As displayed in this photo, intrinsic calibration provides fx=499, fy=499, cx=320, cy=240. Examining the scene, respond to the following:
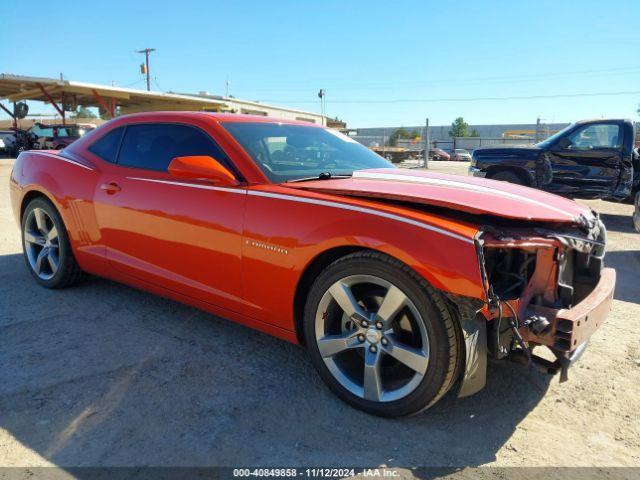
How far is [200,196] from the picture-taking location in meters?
3.05

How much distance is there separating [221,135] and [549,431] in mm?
2456

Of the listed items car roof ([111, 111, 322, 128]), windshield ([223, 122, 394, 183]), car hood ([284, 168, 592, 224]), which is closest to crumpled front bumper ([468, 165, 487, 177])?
windshield ([223, 122, 394, 183])

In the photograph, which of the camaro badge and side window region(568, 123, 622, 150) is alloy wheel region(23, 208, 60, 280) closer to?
the camaro badge

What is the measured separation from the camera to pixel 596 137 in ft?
27.9

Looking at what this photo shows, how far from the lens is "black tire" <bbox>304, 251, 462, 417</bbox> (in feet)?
7.20

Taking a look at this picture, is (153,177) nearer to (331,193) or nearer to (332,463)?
(331,193)

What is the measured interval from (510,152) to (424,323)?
25.7ft

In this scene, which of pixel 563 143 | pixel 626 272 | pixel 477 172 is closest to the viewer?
pixel 626 272

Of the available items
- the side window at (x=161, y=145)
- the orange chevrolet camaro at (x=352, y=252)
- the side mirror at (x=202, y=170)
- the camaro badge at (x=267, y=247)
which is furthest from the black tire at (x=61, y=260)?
the camaro badge at (x=267, y=247)

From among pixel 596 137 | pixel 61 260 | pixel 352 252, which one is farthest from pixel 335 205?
pixel 596 137

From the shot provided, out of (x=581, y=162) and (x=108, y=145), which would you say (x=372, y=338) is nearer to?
→ (x=108, y=145)

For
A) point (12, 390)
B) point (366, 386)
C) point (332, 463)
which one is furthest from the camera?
point (12, 390)

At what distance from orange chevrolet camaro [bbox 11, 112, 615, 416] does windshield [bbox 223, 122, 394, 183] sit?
0.05 feet

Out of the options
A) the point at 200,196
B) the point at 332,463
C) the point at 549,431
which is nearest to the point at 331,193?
the point at 200,196
